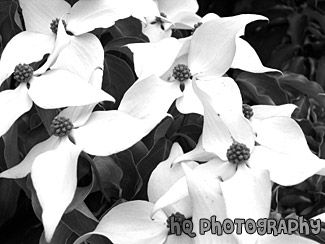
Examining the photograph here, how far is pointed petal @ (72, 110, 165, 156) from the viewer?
50 centimetres

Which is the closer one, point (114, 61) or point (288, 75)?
point (114, 61)

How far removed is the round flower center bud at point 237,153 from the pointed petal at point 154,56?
0.38 feet

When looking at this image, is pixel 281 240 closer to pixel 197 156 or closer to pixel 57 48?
pixel 197 156

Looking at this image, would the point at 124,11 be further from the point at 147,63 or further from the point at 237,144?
the point at 237,144

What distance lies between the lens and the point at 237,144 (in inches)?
20.6

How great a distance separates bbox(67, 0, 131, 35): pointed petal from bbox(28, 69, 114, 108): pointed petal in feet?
0.24

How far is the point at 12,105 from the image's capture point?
1.76ft

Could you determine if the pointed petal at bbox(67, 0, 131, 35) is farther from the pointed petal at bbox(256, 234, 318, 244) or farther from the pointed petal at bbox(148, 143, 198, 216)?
the pointed petal at bbox(256, 234, 318, 244)

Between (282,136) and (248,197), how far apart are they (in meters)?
0.11

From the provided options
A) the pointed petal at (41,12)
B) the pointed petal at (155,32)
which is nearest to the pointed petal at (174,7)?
the pointed petal at (155,32)

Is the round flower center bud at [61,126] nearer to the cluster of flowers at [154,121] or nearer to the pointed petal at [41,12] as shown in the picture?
the cluster of flowers at [154,121]

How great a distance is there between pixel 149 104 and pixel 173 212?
0.34 feet

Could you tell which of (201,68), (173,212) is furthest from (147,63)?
(173,212)

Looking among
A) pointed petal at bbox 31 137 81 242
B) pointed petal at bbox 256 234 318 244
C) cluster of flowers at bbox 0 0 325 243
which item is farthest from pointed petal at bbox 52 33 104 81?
pointed petal at bbox 256 234 318 244
